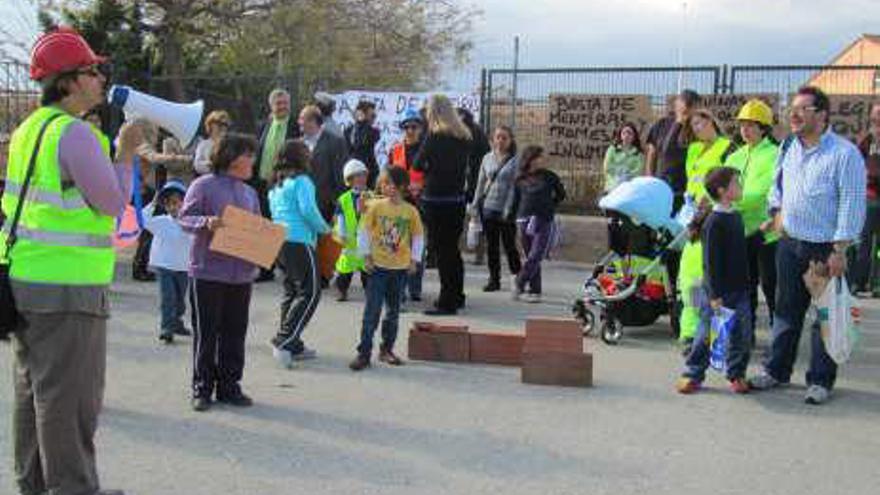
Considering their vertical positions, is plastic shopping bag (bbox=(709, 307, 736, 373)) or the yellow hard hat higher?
the yellow hard hat

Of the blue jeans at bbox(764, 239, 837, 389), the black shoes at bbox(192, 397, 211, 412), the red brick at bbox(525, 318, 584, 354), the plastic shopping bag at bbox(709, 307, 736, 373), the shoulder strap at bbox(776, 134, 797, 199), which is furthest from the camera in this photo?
the red brick at bbox(525, 318, 584, 354)

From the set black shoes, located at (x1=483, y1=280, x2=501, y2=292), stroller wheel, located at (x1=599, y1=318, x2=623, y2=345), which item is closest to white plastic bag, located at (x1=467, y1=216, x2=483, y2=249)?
black shoes, located at (x1=483, y1=280, x2=501, y2=292)

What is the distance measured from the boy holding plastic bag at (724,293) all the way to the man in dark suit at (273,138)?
4958 millimetres

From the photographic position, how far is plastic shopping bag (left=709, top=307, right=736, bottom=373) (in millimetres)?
7109

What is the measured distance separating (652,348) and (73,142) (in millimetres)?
5569

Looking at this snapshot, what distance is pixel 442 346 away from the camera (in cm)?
803

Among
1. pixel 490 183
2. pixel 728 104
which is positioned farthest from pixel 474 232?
pixel 728 104

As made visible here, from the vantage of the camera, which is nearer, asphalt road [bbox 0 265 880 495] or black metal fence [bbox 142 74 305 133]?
asphalt road [bbox 0 265 880 495]

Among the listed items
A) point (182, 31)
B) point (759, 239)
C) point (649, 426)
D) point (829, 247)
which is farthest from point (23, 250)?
point (182, 31)

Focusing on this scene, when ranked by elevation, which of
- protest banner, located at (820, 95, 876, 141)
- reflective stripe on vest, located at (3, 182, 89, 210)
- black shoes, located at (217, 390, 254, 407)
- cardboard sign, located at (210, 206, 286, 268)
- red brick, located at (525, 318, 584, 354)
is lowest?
black shoes, located at (217, 390, 254, 407)

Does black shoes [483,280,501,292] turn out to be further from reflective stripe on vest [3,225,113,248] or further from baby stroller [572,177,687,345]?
reflective stripe on vest [3,225,113,248]

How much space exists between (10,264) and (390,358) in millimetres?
3873

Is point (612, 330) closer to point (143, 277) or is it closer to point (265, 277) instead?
point (265, 277)

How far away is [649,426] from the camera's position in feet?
20.9
